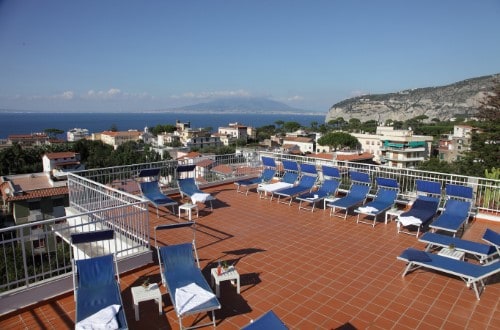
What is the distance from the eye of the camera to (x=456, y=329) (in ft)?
13.1

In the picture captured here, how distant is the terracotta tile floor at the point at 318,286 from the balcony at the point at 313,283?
13 millimetres

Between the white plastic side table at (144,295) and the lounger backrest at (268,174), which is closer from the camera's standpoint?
the white plastic side table at (144,295)

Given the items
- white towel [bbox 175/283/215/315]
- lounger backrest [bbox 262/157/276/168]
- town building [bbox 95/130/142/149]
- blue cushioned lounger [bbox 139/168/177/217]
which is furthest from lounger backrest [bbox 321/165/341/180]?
town building [bbox 95/130/142/149]

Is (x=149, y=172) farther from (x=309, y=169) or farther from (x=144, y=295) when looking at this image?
(x=144, y=295)

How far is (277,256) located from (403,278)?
6.77ft

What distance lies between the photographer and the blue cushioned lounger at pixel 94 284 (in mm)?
3820

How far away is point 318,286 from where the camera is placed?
502 cm

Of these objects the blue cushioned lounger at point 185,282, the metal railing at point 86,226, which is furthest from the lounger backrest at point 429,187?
the metal railing at point 86,226

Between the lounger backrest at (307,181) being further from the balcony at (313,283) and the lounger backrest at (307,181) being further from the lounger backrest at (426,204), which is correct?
the lounger backrest at (426,204)

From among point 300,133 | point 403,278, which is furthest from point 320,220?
point 300,133

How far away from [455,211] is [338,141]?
77.2 meters

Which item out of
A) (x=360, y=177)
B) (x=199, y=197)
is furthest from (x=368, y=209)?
(x=199, y=197)

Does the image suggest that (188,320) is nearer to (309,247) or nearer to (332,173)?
(309,247)

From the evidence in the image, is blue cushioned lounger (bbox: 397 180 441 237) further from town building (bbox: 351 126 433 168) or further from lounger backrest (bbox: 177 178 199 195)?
town building (bbox: 351 126 433 168)
